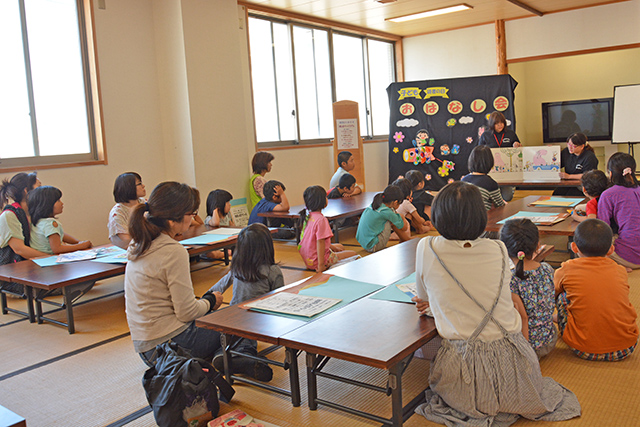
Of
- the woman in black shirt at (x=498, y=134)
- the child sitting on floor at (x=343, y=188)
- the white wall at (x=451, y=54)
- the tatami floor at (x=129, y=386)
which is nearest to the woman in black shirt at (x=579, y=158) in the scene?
the woman in black shirt at (x=498, y=134)

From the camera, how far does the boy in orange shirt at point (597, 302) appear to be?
244cm

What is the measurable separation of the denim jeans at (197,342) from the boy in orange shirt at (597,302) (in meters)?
1.67

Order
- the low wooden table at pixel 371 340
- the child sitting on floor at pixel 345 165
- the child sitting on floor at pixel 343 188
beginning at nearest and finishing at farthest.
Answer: the low wooden table at pixel 371 340, the child sitting on floor at pixel 343 188, the child sitting on floor at pixel 345 165

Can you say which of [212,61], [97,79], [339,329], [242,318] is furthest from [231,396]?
[212,61]

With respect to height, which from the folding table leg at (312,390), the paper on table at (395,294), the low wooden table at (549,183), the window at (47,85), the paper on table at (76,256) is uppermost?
the window at (47,85)

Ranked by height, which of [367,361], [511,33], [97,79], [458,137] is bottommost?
[367,361]

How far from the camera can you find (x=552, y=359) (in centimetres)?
255

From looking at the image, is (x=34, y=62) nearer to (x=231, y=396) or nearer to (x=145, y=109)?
(x=145, y=109)

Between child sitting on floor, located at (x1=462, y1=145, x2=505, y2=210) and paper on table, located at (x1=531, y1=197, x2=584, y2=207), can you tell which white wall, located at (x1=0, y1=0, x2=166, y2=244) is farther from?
paper on table, located at (x1=531, y1=197, x2=584, y2=207)

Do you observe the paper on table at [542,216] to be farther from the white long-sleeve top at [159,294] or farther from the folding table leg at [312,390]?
the white long-sleeve top at [159,294]

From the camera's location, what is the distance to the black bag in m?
2.00

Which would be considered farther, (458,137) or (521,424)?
(458,137)

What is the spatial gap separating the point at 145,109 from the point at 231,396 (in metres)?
4.41

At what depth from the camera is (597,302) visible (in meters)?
2.44
